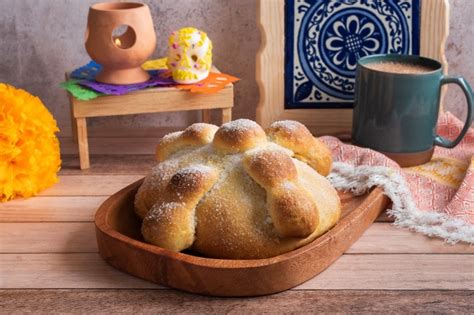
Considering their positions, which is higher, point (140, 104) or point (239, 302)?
point (140, 104)

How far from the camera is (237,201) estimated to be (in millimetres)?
668

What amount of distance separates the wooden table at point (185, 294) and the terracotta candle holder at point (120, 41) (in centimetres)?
21

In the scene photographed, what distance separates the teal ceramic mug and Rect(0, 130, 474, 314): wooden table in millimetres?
148

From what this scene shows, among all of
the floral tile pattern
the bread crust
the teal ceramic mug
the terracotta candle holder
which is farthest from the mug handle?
the terracotta candle holder

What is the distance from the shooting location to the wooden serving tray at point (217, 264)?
24.5 inches

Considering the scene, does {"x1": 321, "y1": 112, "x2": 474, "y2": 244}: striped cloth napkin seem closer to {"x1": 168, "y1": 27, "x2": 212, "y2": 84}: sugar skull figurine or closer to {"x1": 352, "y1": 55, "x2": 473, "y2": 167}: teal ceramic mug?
{"x1": 352, "y1": 55, "x2": 473, "y2": 167}: teal ceramic mug

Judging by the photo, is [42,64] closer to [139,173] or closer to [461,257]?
[139,173]

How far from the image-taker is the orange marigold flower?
34.2 inches

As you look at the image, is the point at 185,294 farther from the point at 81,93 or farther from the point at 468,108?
the point at 468,108

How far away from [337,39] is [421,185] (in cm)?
30

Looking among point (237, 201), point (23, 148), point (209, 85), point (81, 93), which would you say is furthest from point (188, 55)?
point (237, 201)

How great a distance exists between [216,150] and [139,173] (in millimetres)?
271

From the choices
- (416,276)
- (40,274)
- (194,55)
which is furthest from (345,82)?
(40,274)

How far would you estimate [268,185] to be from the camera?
66 centimetres
